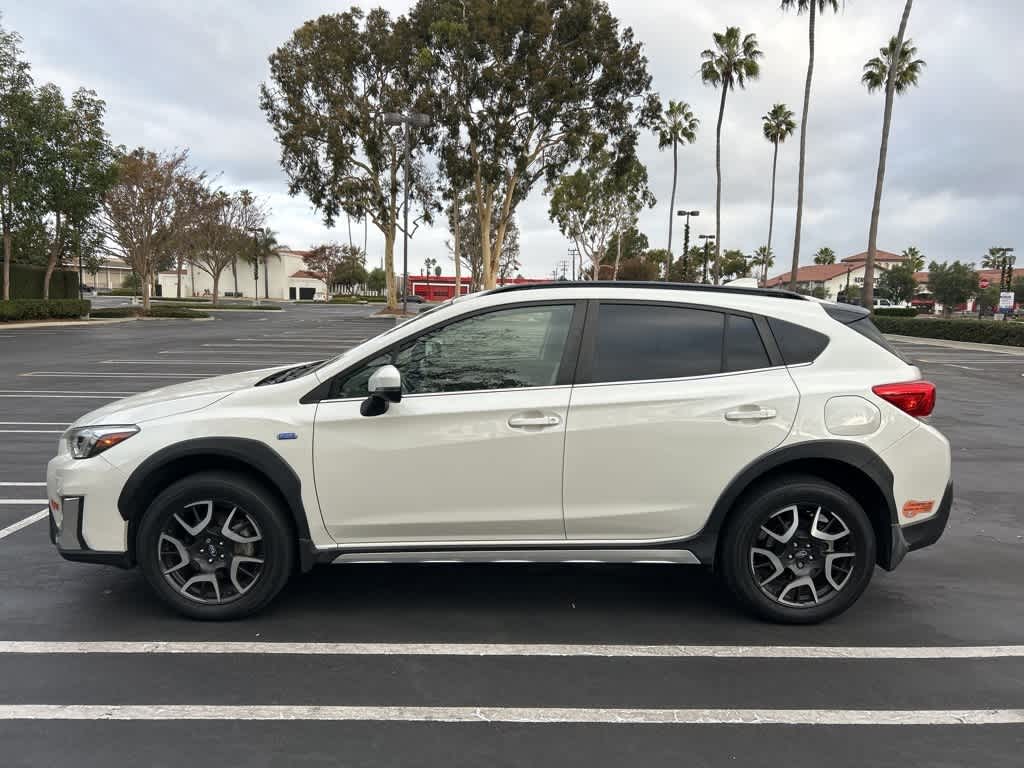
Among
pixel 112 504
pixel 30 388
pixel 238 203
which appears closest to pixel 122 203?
pixel 238 203

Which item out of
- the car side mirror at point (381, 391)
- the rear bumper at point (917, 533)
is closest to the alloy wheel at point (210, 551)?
the car side mirror at point (381, 391)

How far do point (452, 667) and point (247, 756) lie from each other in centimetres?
101

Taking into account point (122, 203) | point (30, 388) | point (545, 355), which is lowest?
point (30, 388)

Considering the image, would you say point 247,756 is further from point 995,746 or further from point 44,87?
A: point 44,87

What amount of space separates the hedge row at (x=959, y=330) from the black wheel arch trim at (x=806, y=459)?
25.2 m

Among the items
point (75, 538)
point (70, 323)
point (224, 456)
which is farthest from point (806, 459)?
point (70, 323)

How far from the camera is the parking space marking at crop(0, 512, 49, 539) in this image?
5406 millimetres

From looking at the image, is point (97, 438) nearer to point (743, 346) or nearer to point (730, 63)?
point (743, 346)

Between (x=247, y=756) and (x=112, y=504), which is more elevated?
(x=112, y=504)

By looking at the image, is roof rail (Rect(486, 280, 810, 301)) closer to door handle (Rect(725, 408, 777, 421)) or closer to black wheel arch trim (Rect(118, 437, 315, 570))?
door handle (Rect(725, 408, 777, 421))

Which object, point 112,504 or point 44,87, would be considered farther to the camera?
point 44,87

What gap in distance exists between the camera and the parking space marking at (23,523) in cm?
541

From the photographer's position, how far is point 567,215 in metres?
64.1

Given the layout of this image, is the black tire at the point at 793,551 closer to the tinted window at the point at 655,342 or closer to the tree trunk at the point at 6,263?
the tinted window at the point at 655,342
